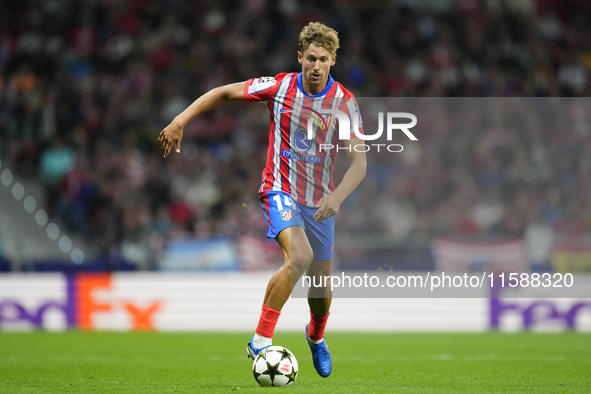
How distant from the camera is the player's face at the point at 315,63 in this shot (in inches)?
215

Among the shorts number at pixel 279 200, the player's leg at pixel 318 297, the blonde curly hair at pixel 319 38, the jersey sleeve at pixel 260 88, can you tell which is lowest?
the player's leg at pixel 318 297

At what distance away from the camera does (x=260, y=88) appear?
568 centimetres

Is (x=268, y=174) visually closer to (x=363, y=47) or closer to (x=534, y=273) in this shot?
(x=534, y=273)

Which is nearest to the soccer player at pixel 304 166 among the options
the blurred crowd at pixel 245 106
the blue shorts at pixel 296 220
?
the blue shorts at pixel 296 220

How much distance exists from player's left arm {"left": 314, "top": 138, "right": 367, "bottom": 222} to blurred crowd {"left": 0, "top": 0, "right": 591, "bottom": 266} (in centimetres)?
581

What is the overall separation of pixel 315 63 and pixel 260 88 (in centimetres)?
46

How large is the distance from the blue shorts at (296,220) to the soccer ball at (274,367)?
784 mm

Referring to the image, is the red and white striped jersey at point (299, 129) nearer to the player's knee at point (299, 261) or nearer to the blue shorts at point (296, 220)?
the blue shorts at point (296, 220)

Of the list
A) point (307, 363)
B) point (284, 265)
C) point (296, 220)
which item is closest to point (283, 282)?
point (284, 265)

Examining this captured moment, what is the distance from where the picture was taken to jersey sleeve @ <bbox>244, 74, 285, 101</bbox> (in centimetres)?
565

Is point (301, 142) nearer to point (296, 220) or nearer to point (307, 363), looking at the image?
point (296, 220)

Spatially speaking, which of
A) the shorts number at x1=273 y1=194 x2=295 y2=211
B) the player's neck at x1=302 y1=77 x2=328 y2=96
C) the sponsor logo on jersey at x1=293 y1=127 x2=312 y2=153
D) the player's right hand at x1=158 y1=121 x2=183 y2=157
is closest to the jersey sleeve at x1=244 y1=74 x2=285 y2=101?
the player's neck at x1=302 y1=77 x2=328 y2=96

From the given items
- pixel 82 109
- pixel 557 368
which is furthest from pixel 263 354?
pixel 82 109

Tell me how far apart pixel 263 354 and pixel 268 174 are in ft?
4.10
